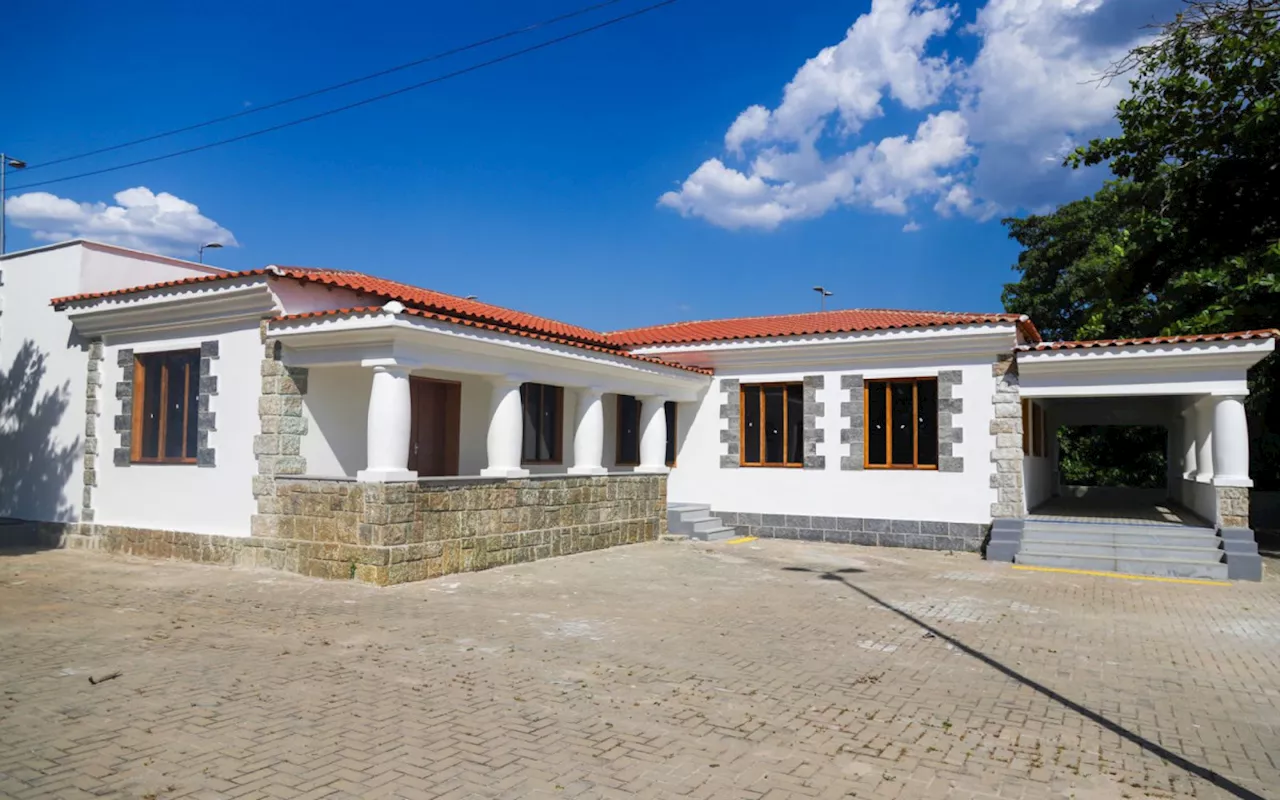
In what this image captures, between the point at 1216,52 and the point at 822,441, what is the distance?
9.49 metres

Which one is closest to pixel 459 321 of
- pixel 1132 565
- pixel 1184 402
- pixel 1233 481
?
pixel 1132 565

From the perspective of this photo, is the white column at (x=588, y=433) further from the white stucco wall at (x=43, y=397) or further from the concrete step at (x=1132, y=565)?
the white stucco wall at (x=43, y=397)

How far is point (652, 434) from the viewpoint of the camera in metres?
16.1

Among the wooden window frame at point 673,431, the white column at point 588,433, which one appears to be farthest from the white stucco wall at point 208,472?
the wooden window frame at point 673,431

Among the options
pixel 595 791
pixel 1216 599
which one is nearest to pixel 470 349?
pixel 595 791

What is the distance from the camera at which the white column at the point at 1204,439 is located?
533 inches

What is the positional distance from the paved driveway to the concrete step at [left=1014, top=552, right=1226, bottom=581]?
152 cm

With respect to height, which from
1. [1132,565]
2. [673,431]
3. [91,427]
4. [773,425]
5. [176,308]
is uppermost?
[176,308]

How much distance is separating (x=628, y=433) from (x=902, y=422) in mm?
5610

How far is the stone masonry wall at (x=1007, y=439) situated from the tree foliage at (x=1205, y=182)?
3233 millimetres

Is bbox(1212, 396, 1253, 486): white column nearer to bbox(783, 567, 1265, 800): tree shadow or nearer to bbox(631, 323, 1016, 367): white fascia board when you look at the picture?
bbox(631, 323, 1016, 367): white fascia board

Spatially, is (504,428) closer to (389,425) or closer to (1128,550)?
(389,425)

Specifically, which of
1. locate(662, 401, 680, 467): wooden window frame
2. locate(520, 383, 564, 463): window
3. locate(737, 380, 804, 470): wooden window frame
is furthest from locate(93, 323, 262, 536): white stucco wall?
locate(737, 380, 804, 470): wooden window frame

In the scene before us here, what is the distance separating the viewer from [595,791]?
13.4 feet
